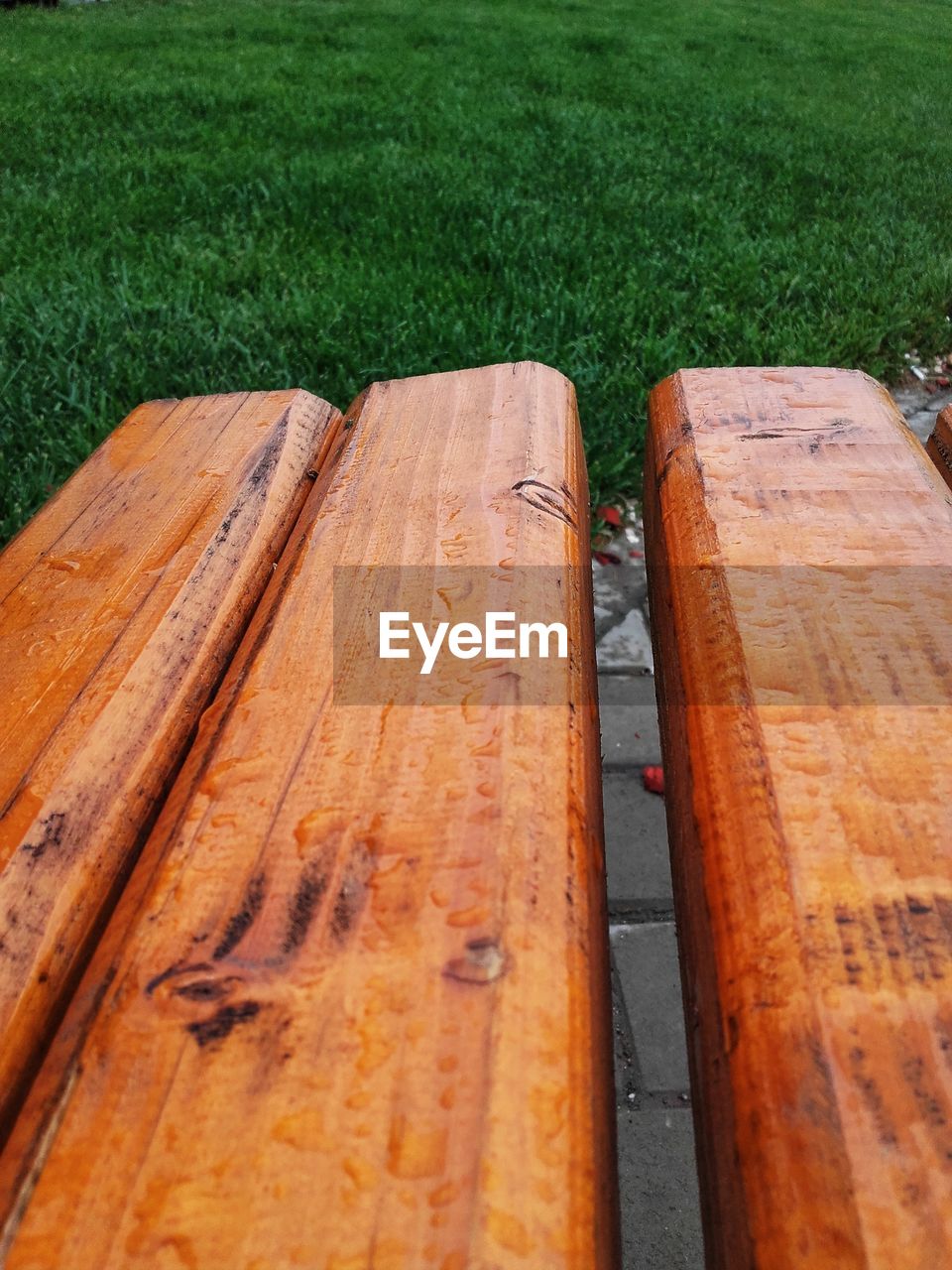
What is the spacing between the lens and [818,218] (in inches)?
187

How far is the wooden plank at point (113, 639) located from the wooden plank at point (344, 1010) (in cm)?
4

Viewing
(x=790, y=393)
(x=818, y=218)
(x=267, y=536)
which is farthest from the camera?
(x=818, y=218)

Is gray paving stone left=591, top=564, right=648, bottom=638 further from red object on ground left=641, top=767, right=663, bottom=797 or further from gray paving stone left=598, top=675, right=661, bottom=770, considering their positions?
red object on ground left=641, top=767, right=663, bottom=797

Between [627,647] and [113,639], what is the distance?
1.74 metres

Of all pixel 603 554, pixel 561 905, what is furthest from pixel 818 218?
pixel 561 905

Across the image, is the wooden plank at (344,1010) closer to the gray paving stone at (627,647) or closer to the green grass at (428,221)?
the gray paving stone at (627,647)

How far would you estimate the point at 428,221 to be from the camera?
423 centimetres

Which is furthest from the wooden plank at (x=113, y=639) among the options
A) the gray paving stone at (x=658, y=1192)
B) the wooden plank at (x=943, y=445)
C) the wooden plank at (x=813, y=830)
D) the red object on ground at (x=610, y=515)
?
the red object on ground at (x=610, y=515)

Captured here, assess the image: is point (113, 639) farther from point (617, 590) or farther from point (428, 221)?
point (428, 221)

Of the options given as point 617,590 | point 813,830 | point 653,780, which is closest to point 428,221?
point 617,590

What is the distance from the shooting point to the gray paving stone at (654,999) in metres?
1.55

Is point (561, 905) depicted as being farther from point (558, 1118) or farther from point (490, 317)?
point (490, 317)

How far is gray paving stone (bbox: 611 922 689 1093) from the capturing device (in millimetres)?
1554

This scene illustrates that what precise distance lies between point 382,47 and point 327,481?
8376mm
